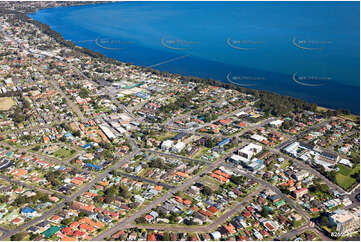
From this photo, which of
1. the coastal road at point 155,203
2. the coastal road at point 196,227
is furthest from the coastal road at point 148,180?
the coastal road at point 196,227

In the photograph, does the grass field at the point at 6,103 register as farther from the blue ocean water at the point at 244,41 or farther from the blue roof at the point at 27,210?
the blue ocean water at the point at 244,41

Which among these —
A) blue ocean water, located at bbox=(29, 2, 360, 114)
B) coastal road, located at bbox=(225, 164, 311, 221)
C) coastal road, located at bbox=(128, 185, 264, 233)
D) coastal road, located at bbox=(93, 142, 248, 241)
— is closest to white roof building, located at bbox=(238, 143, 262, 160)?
coastal road, located at bbox=(93, 142, 248, 241)

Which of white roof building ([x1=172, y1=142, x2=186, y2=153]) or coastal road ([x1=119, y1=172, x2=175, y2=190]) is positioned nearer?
coastal road ([x1=119, y1=172, x2=175, y2=190])

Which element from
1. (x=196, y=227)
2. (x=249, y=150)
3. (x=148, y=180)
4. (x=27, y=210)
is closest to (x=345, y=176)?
(x=249, y=150)

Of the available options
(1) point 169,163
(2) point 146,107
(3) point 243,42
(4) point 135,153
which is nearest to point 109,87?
(2) point 146,107

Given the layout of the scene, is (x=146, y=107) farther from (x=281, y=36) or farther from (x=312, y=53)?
(x=281, y=36)

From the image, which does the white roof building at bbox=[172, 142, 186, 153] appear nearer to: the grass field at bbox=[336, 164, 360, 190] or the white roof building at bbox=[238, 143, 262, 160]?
the white roof building at bbox=[238, 143, 262, 160]
